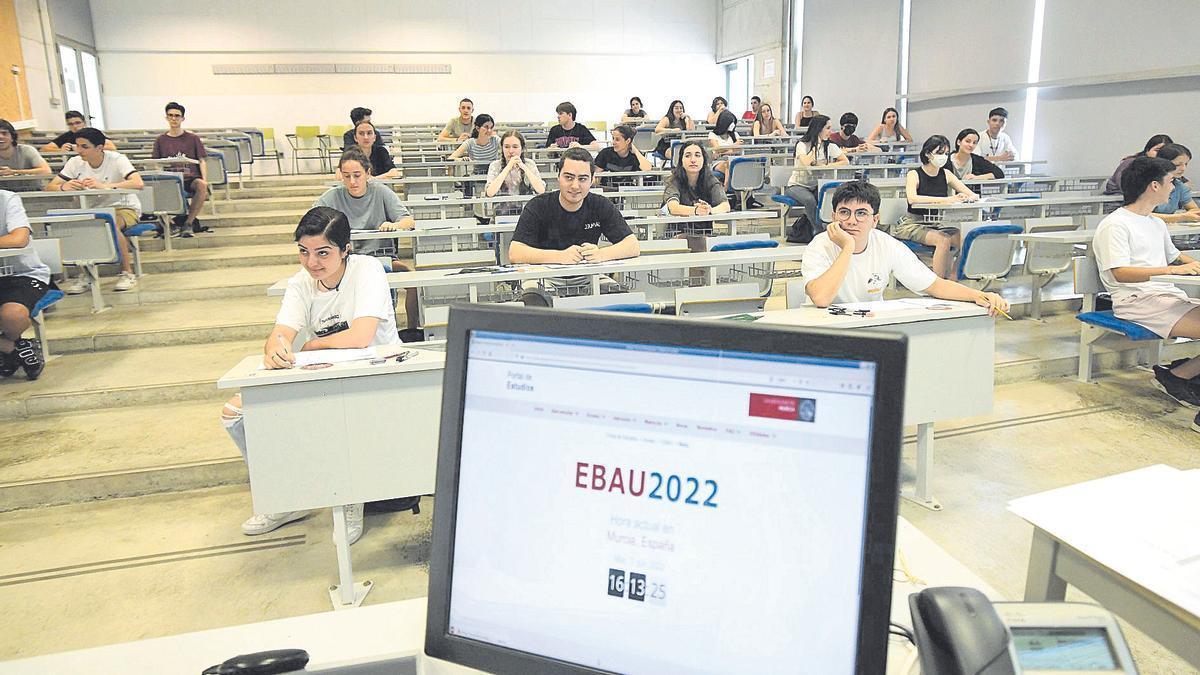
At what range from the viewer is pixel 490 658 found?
657 mm

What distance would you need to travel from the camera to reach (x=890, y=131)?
10.3 meters

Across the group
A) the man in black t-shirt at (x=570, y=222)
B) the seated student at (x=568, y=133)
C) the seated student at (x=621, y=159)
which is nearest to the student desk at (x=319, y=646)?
the man in black t-shirt at (x=570, y=222)

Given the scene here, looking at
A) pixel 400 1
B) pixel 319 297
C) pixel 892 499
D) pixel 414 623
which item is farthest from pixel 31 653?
pixel 400 1

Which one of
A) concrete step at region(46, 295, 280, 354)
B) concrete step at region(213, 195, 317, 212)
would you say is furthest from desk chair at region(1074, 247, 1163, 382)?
concrete step at region(213, 195, 317, 212)

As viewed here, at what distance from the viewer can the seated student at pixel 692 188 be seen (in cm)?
517

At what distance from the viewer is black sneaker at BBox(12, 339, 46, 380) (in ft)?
12.6

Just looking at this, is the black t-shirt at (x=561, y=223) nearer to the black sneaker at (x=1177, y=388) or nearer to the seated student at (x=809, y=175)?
the black sneaker at (x=1177, y=388)

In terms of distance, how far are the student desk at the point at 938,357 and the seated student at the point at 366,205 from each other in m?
2.54

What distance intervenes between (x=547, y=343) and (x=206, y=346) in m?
4.44

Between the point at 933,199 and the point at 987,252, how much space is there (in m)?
0.96

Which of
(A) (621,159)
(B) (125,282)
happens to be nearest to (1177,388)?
(A) (621,159)

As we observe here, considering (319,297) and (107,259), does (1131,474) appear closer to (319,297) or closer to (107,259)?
(319,297)

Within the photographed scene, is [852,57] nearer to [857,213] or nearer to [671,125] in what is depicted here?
[671,125]

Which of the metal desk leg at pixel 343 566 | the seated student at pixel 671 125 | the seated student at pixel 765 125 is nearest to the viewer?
the metal desk leg at pixel 343 566
